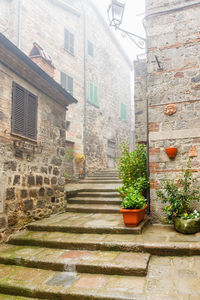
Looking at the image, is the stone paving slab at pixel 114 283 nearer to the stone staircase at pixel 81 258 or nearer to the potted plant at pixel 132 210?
the stone staircase at pixel 81 258

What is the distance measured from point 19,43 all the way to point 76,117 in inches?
147

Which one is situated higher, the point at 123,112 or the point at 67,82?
the point at 67,82

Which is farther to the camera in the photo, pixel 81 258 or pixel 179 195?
pixel 179 195

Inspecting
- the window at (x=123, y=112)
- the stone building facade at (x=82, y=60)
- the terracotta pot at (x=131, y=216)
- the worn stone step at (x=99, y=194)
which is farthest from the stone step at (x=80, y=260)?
the window at (x=123, y=112)

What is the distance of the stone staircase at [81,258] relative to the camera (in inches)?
105

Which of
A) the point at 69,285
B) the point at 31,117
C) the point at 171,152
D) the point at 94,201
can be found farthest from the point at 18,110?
the point at 94,201

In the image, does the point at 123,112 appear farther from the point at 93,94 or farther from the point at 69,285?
the point at 69,285

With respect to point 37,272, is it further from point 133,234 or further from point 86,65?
point 86,65

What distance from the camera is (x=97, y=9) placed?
1298 centimetres

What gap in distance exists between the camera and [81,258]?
3.28 m

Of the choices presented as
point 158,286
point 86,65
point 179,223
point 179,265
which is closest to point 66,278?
point 158,286

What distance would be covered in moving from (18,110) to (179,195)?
323cm

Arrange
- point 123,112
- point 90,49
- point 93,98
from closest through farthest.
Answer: point 93,98
point 90,49
point 123,112

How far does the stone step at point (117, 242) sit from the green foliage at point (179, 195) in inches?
22.5
